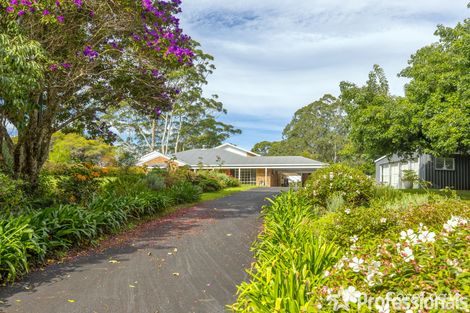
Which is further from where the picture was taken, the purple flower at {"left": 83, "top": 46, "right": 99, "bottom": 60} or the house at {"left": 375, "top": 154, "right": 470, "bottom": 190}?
the house at {"left": 375, "top": 154, "right": 470, "bottom": 190}

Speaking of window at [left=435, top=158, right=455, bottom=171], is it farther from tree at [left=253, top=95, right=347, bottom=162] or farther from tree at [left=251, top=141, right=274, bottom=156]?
tree at [left=251, top=141, right=274, bottom=156]

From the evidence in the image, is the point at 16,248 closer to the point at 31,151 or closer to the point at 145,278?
the point at 145,278

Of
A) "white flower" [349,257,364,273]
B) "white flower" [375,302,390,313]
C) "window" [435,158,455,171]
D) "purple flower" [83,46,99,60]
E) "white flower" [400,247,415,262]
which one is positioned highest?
"purple flower" [83,46,99,60]

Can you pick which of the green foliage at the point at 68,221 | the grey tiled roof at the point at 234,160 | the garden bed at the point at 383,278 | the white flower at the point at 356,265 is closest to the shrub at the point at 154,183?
the green foliage at the point at 68,221

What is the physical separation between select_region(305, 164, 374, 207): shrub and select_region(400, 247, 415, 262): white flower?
7.47 meters

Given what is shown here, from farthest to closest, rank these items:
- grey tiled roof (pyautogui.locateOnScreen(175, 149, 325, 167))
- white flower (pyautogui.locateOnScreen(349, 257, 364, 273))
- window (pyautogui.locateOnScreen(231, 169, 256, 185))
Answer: window (pyautogui.locateOnScreen(231, 169, 256, 185)) → grey tiled roof (pyautogui.locateOnScreen(175, 149, 325, 167)) → white flower (pyautogui.locateOnScreen(349, 257, 364, 273))

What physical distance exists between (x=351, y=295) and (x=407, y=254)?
59 centimetres

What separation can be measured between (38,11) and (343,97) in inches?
566

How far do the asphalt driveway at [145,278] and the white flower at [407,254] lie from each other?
247 cm

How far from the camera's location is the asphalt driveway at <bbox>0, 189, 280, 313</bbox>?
459 centimetres

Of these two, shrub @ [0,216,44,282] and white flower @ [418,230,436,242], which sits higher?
white flower @ [418,230,436,242]

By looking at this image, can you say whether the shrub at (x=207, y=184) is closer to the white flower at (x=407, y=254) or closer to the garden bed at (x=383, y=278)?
the garden bed at (x=383, y=278)

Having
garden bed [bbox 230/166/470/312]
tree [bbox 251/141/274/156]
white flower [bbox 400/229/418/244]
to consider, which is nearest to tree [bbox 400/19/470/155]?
garden bed [bbox 230/166/470/312]

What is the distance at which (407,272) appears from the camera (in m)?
2.72
